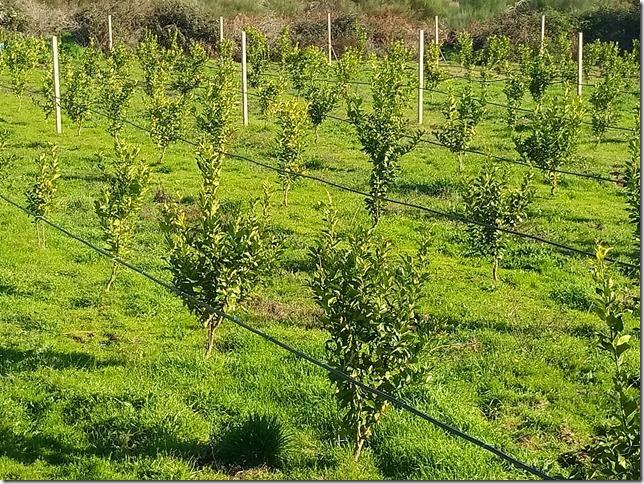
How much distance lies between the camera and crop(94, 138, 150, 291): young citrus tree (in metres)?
10.5

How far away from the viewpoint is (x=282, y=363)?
8367mm

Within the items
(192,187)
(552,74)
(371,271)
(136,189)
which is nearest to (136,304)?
(136,189)

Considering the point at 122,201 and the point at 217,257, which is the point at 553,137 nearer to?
the point at 122,201

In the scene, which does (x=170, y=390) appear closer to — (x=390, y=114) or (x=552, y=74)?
(x=390, y=114)

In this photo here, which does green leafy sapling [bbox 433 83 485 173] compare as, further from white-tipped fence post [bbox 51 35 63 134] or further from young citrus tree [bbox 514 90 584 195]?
white-tipped fence post [bbox 51 35 63 134]

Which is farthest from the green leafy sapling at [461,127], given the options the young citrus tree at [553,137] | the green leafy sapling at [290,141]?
the green leafy sapling at [290,141]

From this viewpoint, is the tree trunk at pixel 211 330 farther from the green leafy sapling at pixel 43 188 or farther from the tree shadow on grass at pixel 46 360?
the green leafy sapling at pixel 43 188

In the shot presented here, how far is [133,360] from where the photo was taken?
844 centimetres

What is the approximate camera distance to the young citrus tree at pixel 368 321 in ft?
20.4

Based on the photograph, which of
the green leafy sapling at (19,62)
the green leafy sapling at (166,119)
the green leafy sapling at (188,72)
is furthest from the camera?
the green leafy sapling at (19,62)

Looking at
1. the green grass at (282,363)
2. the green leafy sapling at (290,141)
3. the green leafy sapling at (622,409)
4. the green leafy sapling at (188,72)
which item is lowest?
the green grass at (282,363)

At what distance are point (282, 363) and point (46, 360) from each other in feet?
8.41

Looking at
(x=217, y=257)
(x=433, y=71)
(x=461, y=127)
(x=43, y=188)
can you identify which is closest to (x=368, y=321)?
(x=217, y=257)

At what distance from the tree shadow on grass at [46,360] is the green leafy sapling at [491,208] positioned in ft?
17.8
